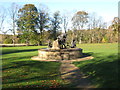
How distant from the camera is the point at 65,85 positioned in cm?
575

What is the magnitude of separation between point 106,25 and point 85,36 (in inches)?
589

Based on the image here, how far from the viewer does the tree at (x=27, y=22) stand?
1475 inches

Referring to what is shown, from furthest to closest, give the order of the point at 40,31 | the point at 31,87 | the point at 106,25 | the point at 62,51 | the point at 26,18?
the point at 106,25, the point at 40,31, the point at 26,18, the point at 62,51, the point at 31,87

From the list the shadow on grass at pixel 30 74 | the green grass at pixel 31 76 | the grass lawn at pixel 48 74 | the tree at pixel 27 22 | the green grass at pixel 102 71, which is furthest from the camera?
the tree at pixel 27 22

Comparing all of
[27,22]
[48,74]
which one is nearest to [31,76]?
[48,74]

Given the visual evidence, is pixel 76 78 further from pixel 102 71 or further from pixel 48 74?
pixel 48 74


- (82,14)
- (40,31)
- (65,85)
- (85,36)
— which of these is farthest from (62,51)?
(82,14)

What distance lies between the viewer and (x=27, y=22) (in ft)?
123

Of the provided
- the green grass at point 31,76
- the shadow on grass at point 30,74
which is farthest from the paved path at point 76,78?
the shadow on grass at point 30,74

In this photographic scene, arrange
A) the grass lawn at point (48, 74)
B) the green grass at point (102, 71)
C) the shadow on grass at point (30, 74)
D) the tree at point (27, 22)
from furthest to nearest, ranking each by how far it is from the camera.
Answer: the tree at point (27, 22), the shadow on grass at point (30, 74), the grass lawn at point (48, 74), the green grass at point (102, 71)

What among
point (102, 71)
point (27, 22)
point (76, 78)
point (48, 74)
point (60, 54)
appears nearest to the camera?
point (76, 78)

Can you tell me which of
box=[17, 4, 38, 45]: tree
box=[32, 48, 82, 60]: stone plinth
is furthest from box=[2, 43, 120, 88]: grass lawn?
box=[17, 4, 38, 45]: tree

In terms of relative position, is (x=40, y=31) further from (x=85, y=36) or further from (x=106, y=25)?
(x=106, y=25)

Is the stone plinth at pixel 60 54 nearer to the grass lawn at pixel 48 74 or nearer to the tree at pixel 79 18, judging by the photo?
the grass lawn at pixel 48 74
